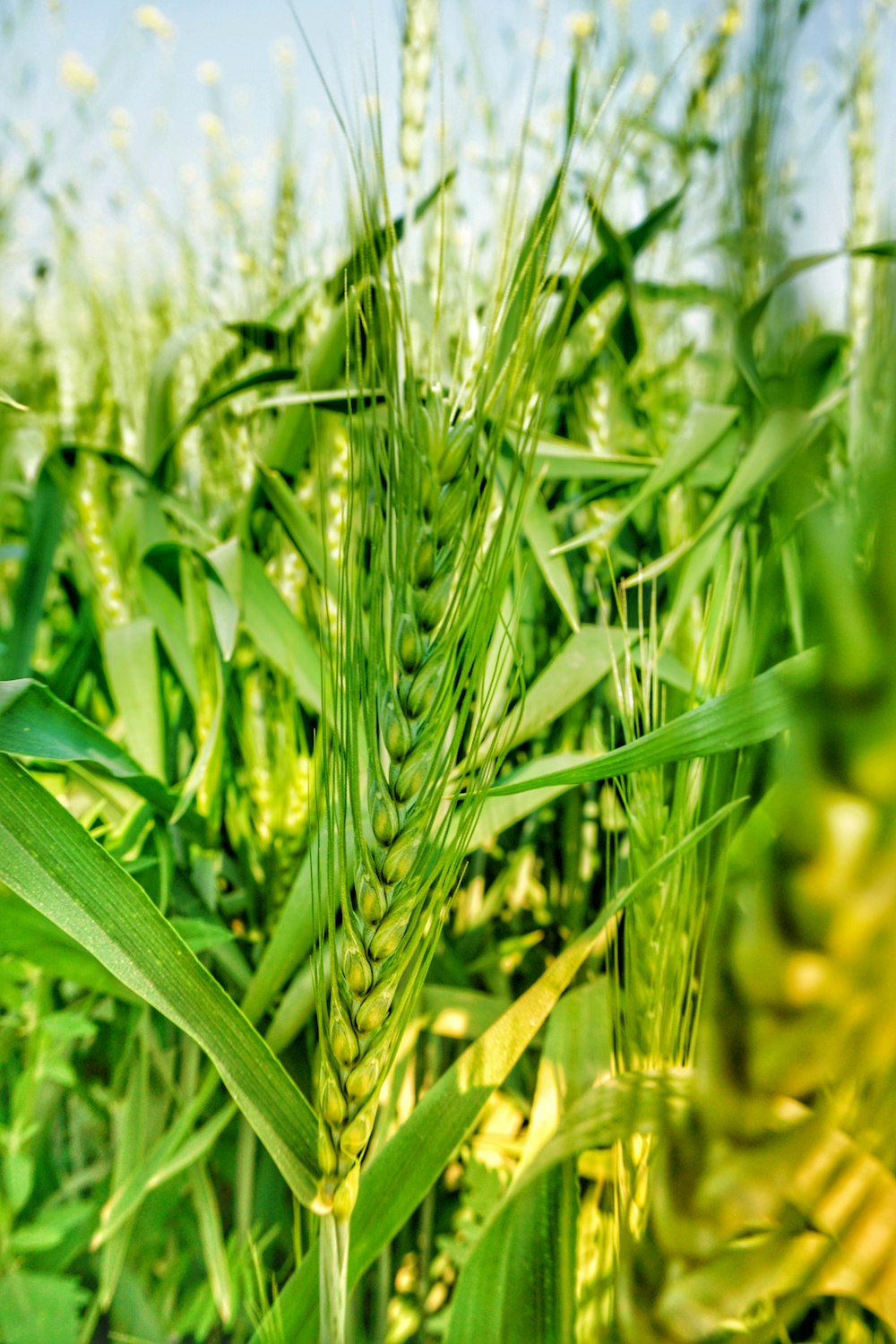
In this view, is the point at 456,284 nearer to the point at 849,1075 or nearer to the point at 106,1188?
the point at 849,1075

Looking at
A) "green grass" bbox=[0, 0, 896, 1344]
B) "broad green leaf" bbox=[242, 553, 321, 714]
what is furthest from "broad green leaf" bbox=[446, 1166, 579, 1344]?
"broad green leaf" bbox=[242, 553, 321, 714]

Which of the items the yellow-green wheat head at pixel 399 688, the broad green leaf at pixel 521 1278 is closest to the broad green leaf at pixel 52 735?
the yellow-green wheat head at pixel 399 688

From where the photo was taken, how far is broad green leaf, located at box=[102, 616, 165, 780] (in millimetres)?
419

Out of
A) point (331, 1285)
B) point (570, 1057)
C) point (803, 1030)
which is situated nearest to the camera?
point (803, 1030)

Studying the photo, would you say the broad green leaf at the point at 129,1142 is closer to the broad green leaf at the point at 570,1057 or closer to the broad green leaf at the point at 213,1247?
the broad green leaf at the point at 213,1247

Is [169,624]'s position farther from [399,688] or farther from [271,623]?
[399,688]

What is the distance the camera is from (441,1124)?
296 mm

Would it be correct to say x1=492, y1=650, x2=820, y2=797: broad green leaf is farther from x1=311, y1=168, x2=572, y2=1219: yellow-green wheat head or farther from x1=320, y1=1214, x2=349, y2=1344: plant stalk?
x1=320, y1=1214, x2=349, y2=1344: plant stalk

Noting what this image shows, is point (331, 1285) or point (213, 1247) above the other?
point (331, 1285)

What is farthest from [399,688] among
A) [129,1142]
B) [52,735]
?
[129,1142]

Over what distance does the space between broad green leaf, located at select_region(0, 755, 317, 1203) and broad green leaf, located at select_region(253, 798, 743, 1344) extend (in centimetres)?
5

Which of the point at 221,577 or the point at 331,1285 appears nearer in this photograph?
the point at 331,1285

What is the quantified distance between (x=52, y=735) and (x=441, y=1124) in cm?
21

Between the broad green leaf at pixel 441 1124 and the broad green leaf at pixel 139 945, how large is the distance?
0.05 meters
